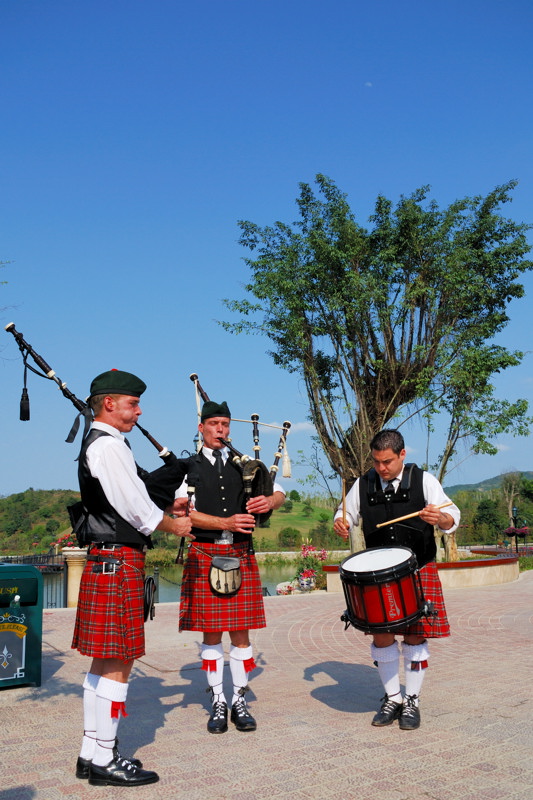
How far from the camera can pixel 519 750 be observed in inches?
136

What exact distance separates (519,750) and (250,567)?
A: 5.84ft

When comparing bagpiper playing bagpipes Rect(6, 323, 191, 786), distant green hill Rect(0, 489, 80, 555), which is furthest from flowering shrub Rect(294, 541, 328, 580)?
distant green hill Rect(0, 489, 80, 555)

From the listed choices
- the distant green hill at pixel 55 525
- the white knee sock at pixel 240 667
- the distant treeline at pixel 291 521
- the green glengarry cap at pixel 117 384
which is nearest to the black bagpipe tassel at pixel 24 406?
the green glengarry cap at pixel 117 384

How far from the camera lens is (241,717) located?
3.98m

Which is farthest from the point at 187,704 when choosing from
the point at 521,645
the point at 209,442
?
the point at 521,645

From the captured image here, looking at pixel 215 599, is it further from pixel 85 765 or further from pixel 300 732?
pixel 85 765

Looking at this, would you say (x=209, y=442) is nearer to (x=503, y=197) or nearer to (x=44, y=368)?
(x=44, y=368)

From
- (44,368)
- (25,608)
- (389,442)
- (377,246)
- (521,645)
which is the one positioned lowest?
(521,645)

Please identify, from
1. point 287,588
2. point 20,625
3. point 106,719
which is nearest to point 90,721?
point 106,719

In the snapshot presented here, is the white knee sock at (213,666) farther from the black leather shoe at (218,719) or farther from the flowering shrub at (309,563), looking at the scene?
the flowering shrub at (309,563)

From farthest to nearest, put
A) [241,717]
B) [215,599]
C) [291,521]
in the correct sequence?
1. [291,521]
2. [215,599]
3. [241,717]

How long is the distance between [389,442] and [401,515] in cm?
44

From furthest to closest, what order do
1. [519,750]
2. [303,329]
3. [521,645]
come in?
[303,329]
[521,645]
[519,750]

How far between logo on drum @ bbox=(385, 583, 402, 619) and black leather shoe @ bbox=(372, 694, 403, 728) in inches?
28.0
